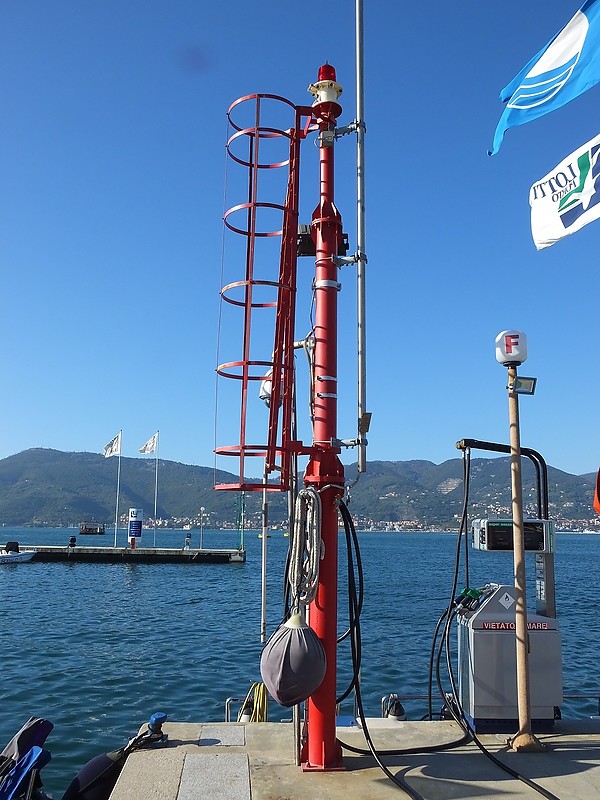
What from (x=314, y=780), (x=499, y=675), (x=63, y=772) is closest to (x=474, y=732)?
(x=499, y=675)

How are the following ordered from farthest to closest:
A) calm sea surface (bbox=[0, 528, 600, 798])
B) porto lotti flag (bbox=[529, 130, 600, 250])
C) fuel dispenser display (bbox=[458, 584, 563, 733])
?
calm sea surface (bbox=[0, 528, 600, 798]) < fuel dispenser display (bbox=[458, 584, 563, 733]) < porto lotti flag (bbox=[529, 130, 600, 250])

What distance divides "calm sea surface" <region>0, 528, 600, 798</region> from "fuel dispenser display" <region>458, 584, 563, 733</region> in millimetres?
5079

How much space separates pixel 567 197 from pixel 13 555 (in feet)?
200

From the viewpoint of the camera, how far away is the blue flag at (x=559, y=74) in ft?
23.1

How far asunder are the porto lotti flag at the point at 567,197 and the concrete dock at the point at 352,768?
16.3ft

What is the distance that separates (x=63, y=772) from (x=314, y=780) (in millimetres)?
6566

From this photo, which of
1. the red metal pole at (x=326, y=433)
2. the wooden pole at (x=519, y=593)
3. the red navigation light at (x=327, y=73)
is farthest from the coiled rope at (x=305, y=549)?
the red navigation light at (x=327, y=73)

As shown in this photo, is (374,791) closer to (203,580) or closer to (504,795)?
(504,795)

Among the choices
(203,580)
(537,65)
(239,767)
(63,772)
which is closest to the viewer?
(239,767)

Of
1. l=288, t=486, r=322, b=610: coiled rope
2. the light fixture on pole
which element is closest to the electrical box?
the light fixture on pole

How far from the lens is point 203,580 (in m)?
51.4

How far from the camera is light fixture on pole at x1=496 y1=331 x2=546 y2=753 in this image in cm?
666

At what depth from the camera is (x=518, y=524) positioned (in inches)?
278

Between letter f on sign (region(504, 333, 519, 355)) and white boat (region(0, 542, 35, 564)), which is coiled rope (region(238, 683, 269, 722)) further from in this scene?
white boat (region(0, 542, 35, 564))
